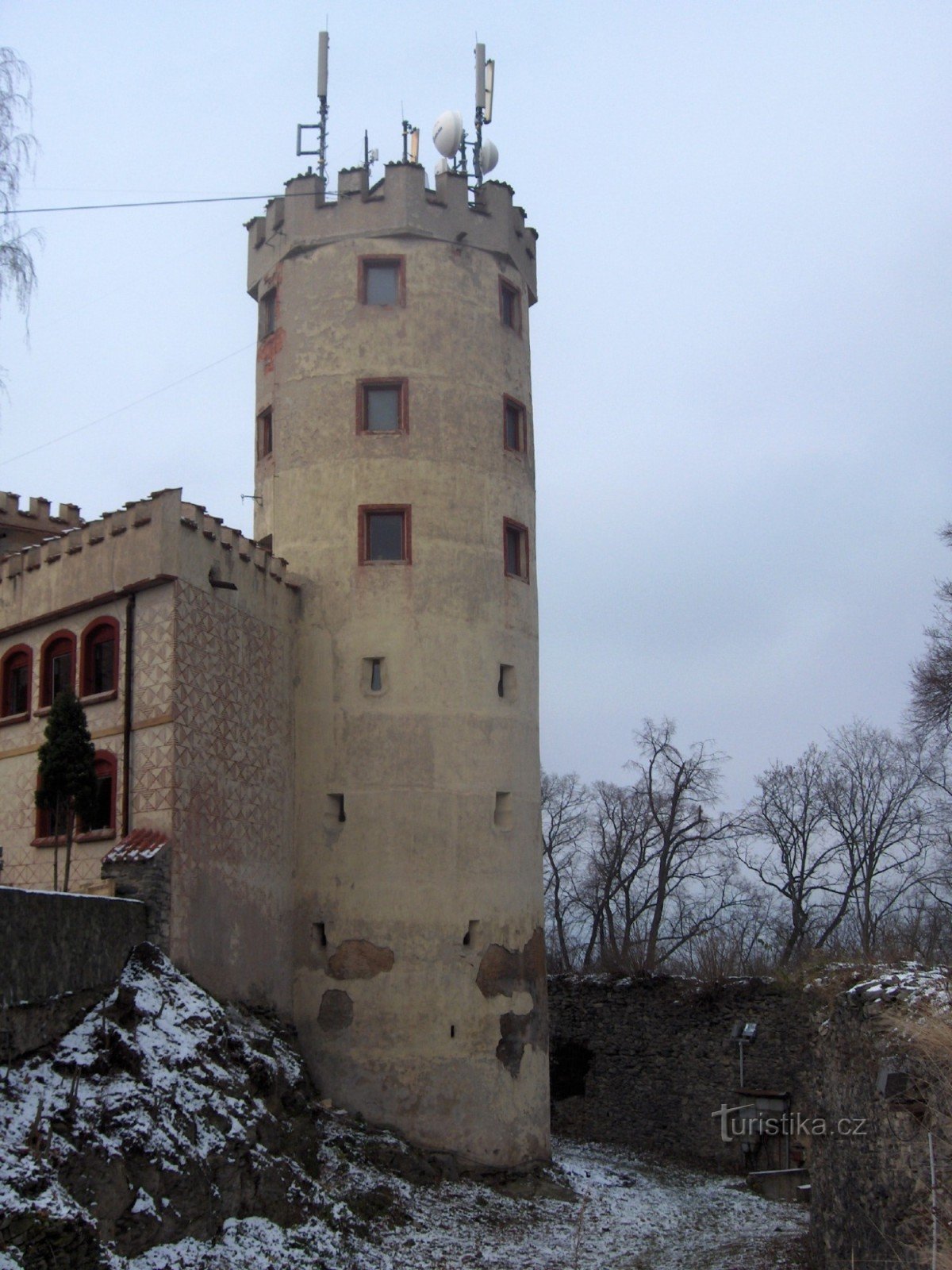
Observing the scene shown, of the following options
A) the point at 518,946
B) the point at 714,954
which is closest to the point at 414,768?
the point at 518,946

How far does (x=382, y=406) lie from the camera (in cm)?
3081

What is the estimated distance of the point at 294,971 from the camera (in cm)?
2819

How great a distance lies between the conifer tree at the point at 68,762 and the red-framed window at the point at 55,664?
220 cm

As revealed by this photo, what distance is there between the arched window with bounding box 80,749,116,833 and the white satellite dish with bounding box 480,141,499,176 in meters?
16.8

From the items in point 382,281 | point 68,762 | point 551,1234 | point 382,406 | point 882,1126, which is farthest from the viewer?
point 382,281

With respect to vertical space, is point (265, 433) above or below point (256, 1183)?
above

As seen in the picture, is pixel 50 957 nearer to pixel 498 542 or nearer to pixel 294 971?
pixel 294 971

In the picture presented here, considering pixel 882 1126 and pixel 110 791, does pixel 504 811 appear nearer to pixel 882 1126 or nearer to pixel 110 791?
pixel 110 791

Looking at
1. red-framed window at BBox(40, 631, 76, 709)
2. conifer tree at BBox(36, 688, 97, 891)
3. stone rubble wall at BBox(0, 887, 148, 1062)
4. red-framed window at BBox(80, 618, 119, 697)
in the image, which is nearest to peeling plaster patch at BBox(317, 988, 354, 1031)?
conifer tree at BBox(36, 688, 97, 891)

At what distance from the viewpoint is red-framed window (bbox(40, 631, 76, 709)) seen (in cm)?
2670

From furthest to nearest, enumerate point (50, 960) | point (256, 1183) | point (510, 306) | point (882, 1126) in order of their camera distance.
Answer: point (510, 306) → point (256, 1183) → point (50, 960) → point (882, 1126)

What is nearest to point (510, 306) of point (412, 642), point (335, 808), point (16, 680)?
point (412, 642)

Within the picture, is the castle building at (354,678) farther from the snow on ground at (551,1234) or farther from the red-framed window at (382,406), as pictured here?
the snow on ground at (551,1234)

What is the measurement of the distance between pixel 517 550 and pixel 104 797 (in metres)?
10.6
